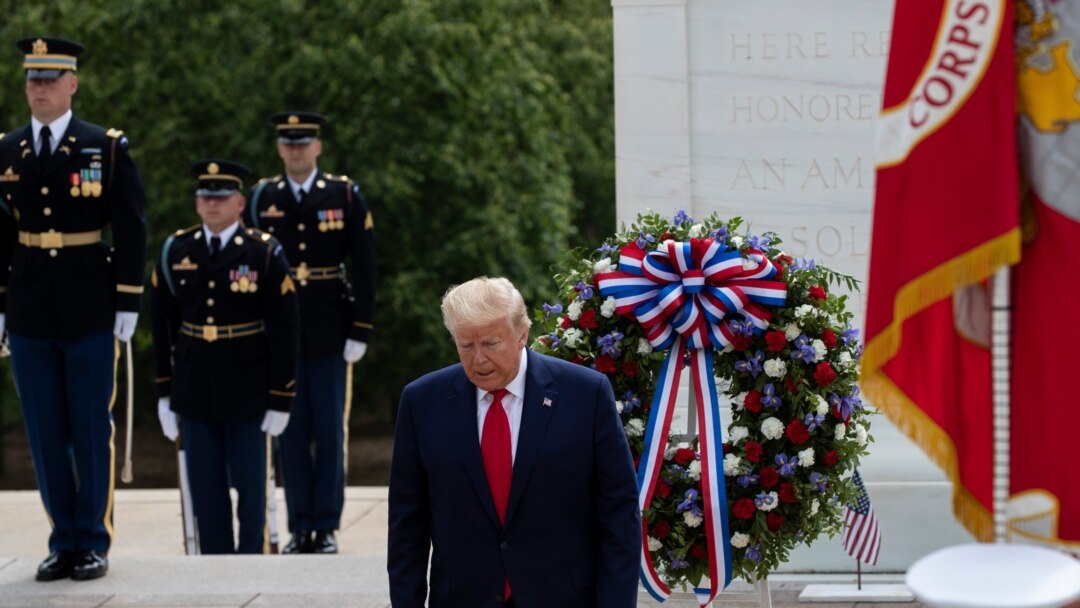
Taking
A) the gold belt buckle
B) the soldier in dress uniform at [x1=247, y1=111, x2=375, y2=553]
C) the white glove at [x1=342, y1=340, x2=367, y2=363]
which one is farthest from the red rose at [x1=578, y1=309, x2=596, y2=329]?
the white glove at [x1=342, y1=340, x2=367, y2=363]

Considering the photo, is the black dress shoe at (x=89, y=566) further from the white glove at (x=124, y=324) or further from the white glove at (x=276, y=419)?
the white glove at (x=276, y=419)

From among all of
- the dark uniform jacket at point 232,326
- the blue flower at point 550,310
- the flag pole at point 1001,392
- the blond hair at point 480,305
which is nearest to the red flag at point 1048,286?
the flag pole at point 1001,392

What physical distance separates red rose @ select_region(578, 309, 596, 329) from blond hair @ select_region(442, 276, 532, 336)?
1277 mm

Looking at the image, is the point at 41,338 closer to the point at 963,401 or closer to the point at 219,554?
the point at 219,554

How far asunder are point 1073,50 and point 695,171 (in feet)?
14.8

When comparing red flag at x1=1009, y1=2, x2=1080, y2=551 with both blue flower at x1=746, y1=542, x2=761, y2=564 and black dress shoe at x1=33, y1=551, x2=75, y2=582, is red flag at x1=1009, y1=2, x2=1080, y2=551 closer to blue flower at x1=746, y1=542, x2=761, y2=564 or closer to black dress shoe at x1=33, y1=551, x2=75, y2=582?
blue flower at x1=746, y1=542, x2=761, y2=564

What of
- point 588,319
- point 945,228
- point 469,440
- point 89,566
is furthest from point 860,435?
point 89,566

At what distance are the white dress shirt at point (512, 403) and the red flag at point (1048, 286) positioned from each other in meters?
1.38

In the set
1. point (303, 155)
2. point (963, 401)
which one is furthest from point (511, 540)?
point (303, 155)

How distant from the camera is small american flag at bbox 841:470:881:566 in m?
7.20

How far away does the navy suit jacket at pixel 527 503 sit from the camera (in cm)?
475

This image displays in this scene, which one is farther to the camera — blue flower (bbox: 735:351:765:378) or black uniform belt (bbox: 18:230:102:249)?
black uniform belt (bbox: 18:230:102:249)

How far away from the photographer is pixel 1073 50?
3.88 meters

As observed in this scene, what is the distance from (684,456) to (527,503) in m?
1.37
